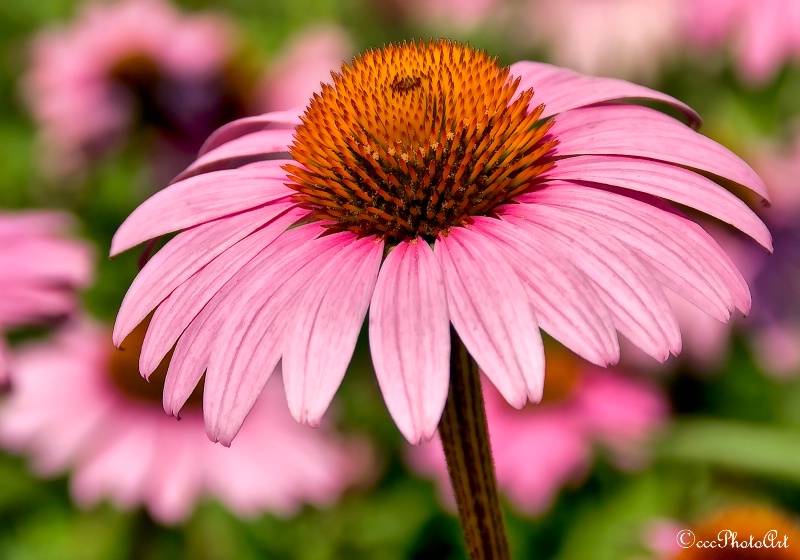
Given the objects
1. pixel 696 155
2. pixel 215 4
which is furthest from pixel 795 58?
pixel 215 4

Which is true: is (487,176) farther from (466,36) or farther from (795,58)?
(466,36)

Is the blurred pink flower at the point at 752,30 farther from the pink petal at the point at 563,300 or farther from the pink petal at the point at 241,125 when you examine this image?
the pink petal at the point at 563,300

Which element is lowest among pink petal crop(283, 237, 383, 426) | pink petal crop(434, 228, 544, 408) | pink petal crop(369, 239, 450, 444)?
pink petal crop(283, 237, 383, 426)

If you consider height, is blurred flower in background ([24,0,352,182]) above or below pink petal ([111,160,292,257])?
below

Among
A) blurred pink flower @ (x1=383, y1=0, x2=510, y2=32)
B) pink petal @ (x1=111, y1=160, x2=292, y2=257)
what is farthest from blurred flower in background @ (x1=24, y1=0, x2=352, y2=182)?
pink petal @ (x1=111, y1=160, x2=292, y2=257)

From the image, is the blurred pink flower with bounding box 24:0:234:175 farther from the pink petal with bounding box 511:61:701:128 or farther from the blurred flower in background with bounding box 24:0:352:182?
the pink petal with bounding box 511:61:701:128

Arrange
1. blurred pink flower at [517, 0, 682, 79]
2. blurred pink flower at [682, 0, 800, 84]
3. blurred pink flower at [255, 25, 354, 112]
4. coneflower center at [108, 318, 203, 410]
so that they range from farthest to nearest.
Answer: blurred pink flower at [255, 25, 354, 112], blurred pink flower at [517, 0, 682, 79], blurred pink flower at [682, 0, 800, 84], coneflower center at [108, 318, 203, 410]
